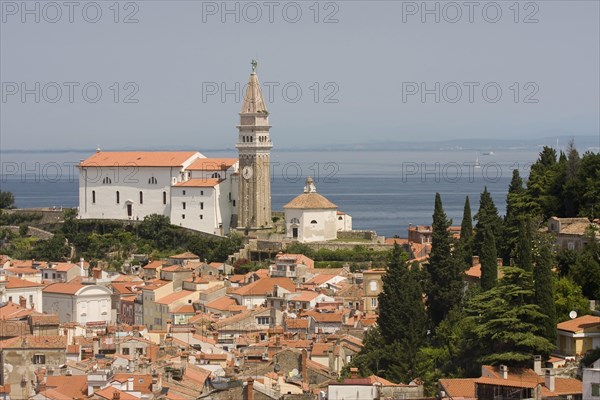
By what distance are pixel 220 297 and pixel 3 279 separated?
7.61 metres

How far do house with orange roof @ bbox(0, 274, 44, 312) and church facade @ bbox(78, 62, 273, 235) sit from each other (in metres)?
19.6

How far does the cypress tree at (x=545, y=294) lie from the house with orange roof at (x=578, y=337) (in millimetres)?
194

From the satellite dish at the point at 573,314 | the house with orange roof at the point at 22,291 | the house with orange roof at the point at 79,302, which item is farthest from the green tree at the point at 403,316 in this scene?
the house with orange roof at the point at 22,291

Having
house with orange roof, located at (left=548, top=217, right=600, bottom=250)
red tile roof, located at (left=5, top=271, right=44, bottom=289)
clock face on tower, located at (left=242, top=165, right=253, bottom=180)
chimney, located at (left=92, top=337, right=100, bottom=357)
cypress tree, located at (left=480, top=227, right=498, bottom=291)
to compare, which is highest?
clock face on tower, located at (left=242, top=165, right=253, bottom=180)

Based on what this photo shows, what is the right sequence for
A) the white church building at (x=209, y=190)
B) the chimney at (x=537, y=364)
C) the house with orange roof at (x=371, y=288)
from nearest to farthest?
the chimney at (x=537, y=364), the house with orange roof at (x=371, y=288), the white church building at (x=209, y=190)

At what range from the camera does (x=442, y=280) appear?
40.8 meters

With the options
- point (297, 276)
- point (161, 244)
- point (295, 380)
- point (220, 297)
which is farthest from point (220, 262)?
point (295, 380)

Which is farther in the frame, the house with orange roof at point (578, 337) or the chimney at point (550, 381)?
the house with orange roof at point (578, 337)

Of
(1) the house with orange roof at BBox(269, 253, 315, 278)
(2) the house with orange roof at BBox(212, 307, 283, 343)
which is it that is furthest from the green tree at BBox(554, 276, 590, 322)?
(1) the house with orange roof at BBox(269, 253, 315, 278)

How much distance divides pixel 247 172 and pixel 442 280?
34218mm

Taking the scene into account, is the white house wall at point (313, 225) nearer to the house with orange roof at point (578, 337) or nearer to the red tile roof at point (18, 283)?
the red tile roof at point (18, 283)

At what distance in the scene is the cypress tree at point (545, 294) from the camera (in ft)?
105

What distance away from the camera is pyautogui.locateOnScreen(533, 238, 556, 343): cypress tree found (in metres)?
32.1

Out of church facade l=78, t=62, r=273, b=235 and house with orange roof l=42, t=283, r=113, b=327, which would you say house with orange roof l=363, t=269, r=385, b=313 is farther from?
church facade l=78, t=62, r=273, b=235
